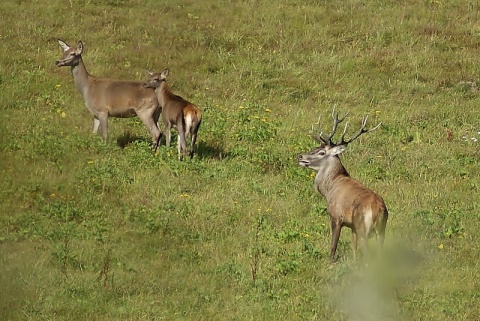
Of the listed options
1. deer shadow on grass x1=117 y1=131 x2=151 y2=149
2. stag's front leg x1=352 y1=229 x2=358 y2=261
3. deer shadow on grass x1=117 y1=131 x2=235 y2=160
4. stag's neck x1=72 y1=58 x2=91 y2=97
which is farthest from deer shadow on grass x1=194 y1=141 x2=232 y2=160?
stag's front leg x1=352 y1=229 x2=358 y2=261

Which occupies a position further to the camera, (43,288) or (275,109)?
(275,109)

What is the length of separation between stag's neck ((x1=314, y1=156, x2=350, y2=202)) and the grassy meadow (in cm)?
63

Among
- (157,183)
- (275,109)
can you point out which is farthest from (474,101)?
(157,183)

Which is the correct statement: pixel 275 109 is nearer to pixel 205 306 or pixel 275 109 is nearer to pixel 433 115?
pixel 433 115

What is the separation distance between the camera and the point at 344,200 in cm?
1211

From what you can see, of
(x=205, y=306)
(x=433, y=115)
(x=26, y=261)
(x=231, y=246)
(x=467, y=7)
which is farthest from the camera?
(x=467, y=7)

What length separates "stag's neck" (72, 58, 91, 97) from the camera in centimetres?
1762

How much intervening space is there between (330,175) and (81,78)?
Answer: 6.35 metres

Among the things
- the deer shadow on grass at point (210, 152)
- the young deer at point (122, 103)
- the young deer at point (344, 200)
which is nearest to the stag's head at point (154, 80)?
the young deer at point (122, 103)

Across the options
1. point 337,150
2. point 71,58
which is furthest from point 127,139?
point 337,150

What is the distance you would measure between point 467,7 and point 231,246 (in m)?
16.1

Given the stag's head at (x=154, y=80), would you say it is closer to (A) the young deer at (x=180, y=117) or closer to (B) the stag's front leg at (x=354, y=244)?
(A) the young deer at (x=180, y=117)

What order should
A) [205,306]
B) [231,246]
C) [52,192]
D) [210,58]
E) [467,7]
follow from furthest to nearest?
1. [467,7]
2. [210,58]
3. [52,192]
4. [231,246]
5. [205,306]

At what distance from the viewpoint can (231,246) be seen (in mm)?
12766
